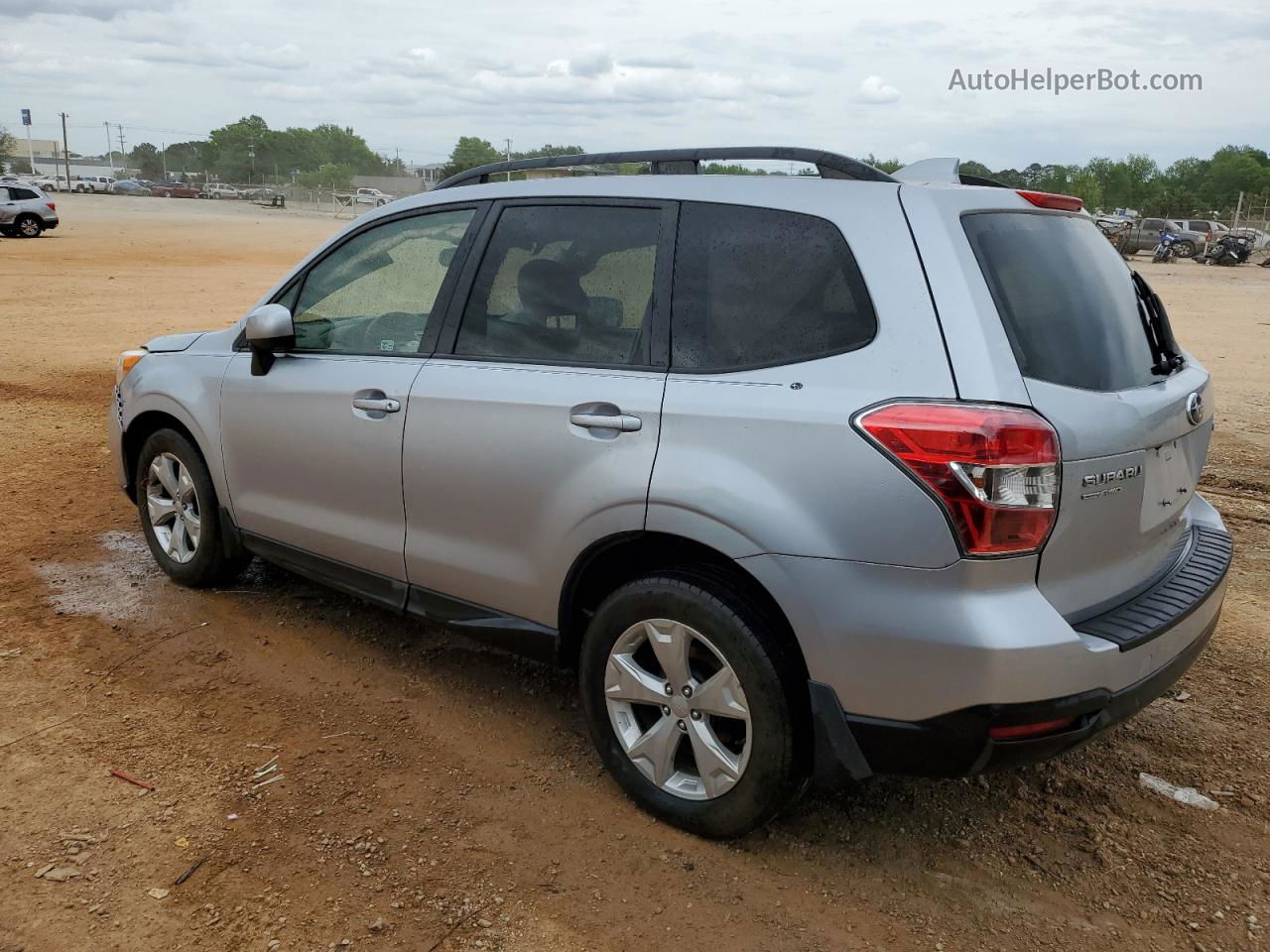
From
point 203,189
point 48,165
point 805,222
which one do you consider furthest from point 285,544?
point 48,165

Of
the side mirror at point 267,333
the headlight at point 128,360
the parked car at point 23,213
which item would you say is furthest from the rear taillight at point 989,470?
the parked car at point 23,213

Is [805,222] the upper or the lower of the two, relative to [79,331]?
upper

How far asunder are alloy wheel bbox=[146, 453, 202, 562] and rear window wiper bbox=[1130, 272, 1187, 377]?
3.72m

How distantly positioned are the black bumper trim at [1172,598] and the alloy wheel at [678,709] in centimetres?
91

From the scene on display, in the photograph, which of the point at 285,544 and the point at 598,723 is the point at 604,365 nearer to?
the point at 598,723

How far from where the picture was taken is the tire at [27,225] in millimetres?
30641

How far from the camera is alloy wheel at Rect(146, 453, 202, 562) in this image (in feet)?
15.5

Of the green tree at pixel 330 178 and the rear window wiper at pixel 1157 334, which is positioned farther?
the green tree at pixel 330 178

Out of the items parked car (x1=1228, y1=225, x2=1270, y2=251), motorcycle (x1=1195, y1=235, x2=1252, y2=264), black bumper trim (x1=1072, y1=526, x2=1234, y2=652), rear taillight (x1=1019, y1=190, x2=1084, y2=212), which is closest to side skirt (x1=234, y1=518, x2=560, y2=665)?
black bumper trim (x1=1072, y1=526, x2=1234, y2=652)

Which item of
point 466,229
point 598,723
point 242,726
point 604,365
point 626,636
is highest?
point 466,229

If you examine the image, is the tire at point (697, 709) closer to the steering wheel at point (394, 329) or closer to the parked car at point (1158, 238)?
the steering wheel at point (394, 329)

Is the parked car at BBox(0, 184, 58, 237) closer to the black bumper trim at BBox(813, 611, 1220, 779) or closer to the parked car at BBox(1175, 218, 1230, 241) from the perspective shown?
the black bumper trim at BBox(813, 611, 1220, 779)

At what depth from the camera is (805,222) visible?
284cm

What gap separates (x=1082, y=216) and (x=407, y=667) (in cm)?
286
